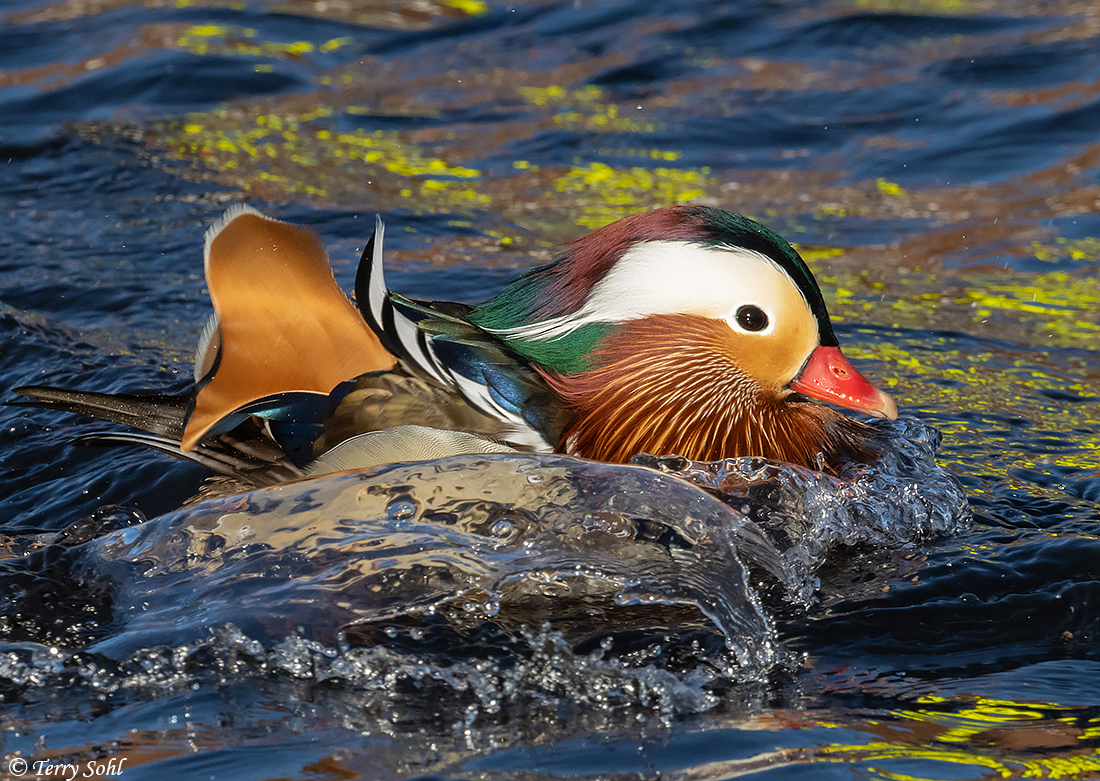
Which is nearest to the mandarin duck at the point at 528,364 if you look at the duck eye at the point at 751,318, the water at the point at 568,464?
the duck eye at the point at 751,318

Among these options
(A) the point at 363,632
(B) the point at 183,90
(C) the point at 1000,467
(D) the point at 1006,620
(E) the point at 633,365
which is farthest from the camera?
(B) the point at 183,90

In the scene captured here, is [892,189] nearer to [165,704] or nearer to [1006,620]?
[1006,620]

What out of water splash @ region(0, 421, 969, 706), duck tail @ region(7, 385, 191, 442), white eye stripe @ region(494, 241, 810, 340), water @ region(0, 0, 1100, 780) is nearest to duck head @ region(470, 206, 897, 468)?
white eye stripe @ region(494, 241, 810, 340)

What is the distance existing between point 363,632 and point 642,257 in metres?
1.19

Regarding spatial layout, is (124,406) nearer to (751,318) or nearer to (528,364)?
(528,364)

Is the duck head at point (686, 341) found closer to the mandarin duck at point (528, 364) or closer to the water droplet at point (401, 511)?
the mandarin duck at point (528, 364)

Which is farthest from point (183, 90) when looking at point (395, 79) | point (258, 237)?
point (258, 237)

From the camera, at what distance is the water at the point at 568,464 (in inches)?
98.3

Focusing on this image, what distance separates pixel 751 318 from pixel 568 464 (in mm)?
692

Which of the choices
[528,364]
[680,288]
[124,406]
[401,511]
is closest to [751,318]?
[680,288]

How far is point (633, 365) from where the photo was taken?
3445 mm

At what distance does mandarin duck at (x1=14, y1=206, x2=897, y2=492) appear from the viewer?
3.03 m

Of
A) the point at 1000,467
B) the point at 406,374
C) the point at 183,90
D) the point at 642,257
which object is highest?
the point at 183,90

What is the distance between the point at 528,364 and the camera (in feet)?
11.0
